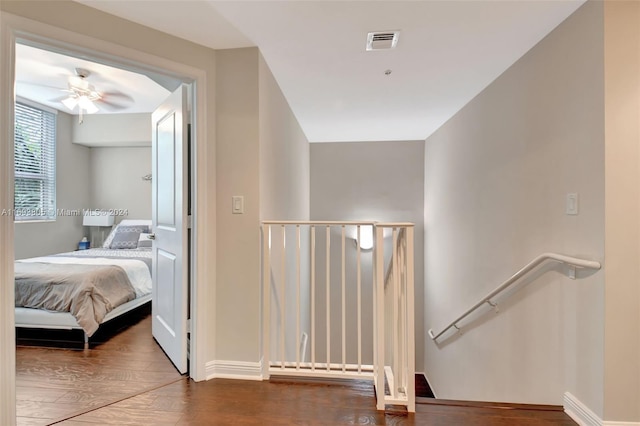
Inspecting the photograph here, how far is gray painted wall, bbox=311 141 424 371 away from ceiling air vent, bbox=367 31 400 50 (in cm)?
294

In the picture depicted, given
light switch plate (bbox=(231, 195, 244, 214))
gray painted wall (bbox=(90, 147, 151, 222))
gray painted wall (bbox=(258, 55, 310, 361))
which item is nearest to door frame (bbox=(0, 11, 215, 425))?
light switch plate (bbox=(231, 195, 244, 214))

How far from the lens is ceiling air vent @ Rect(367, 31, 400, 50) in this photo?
73.5 inches

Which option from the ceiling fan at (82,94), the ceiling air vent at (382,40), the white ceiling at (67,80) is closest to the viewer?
the ceiling air vent at (382,40)

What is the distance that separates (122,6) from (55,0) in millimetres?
308

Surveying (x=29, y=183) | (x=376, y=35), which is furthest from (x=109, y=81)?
(x=376, y=35)

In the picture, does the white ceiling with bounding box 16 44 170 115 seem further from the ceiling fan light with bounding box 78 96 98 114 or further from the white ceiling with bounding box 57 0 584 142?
the white ceiling with bounding box 57 0 584 142

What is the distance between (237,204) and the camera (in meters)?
2.05

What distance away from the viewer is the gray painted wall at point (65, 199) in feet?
13.5

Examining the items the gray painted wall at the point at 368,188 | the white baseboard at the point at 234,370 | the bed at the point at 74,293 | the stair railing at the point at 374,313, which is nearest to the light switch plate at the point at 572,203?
the stair railing at the point at 374,313

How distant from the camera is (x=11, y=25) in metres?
1.45

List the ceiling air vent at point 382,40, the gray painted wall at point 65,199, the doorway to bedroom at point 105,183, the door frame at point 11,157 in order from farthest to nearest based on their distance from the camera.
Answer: the gray painted wall at point 65,199 → the doorway to bedroom at point 105,183 → the ceiling air vent at point 382,40 → the door frame at point 11,157

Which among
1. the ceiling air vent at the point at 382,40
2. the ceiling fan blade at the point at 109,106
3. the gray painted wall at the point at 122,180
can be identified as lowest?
the gray painted wall at the point at 122,180

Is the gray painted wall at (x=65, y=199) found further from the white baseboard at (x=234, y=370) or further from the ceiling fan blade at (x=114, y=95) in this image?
the white baseboard at (x=234, y=370)

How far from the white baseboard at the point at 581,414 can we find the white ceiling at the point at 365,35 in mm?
2140
